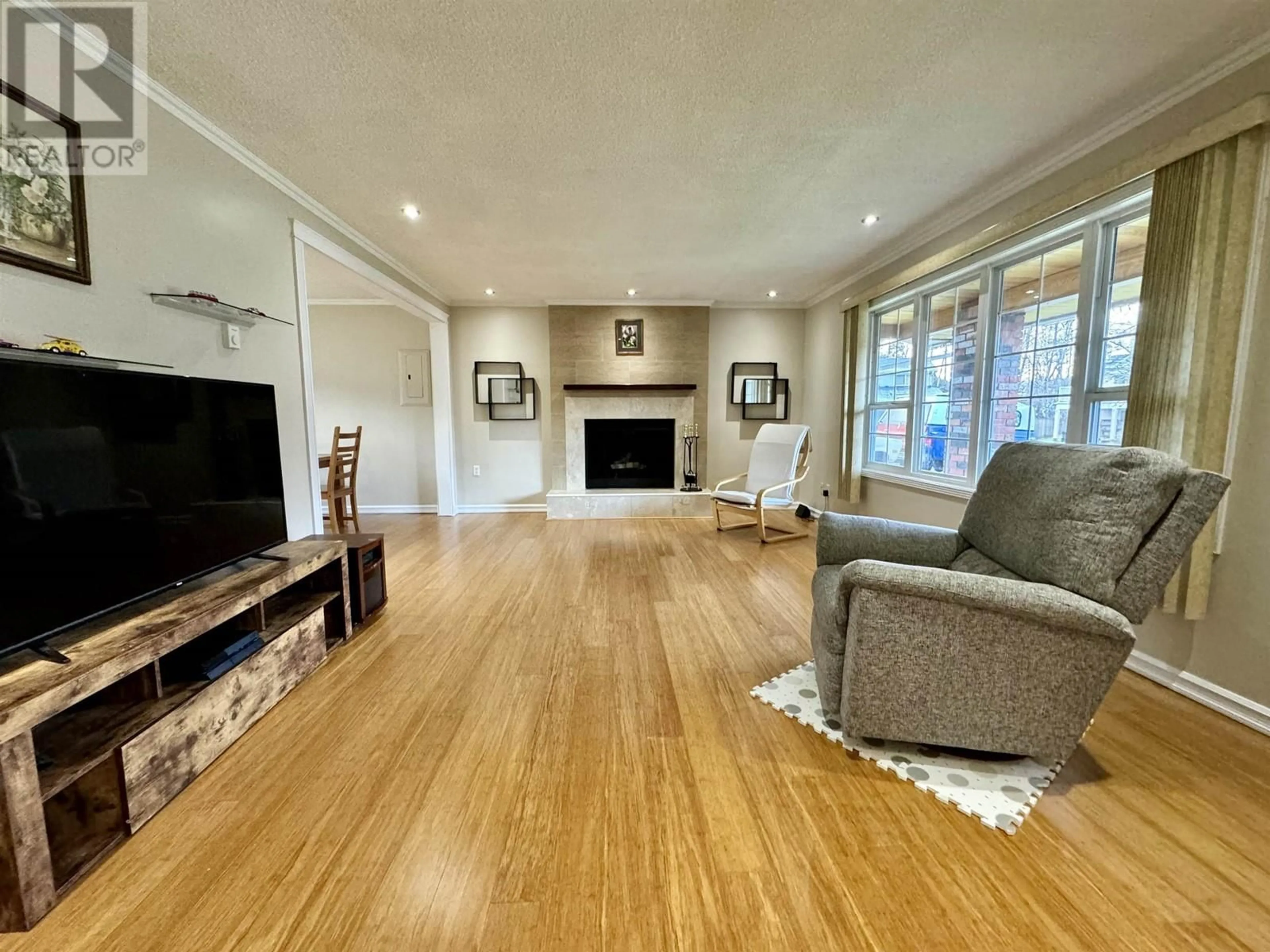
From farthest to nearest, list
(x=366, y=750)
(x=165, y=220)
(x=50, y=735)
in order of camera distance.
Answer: (x=165, y=220) → (x=366, y=750) → (x=50, y=735)

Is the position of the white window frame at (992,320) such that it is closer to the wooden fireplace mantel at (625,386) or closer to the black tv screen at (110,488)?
the wooden fireplace mantel at (625,386)

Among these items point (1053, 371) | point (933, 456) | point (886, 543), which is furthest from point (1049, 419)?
point (886, 543)


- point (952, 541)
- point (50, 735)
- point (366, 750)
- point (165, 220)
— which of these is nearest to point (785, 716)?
point (952, 541)

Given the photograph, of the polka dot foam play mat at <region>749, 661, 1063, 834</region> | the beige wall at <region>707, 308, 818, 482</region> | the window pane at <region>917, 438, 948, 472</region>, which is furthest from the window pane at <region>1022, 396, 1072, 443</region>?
the beige wall at <region>707, 308, 818, 482</region>

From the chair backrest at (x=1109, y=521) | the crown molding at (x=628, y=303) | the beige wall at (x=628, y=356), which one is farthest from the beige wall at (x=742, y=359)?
the chair backrest at (x=1109, y=521)

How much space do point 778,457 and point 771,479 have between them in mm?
208

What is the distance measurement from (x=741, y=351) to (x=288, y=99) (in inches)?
167

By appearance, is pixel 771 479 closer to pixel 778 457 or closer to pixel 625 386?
pixel 778 457

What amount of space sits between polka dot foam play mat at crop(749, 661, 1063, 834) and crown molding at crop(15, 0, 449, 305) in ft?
10.5

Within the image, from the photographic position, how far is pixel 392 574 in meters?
3.18

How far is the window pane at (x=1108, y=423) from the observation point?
206 cm

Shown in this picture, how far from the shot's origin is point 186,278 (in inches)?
74.0

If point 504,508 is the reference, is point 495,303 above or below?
above

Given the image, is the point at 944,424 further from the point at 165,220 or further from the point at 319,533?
the point at 165,220
